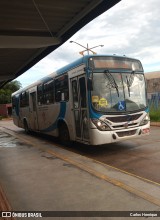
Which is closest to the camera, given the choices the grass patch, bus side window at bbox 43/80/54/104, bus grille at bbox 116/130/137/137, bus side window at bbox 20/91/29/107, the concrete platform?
the concrete platform

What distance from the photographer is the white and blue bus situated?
919 centimetres

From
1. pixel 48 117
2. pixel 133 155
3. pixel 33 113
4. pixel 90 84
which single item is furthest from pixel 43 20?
pixel 33 113

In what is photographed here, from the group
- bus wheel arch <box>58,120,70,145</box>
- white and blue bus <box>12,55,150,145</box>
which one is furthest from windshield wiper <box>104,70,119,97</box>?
bus wheel arch <box>58,120,70,145</box>

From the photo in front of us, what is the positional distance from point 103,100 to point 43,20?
10.5ft

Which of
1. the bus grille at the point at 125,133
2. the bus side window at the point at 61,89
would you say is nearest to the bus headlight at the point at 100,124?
the bus grille at the point at 125,133

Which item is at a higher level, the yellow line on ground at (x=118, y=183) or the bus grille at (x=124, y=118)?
the bus grille at (x=124, y=118)

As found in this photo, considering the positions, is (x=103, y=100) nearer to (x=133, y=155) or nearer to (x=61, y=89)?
(x=133, y=155)

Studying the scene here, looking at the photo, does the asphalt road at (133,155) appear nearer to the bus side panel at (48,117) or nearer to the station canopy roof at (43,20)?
the bus side panel at (48,117)

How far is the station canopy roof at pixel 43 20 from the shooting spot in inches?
332

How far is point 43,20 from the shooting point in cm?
975

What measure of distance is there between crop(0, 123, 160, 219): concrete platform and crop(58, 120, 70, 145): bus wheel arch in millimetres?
2797

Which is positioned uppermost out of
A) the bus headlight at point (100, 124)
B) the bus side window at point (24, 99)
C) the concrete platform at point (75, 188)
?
the bus side window at point (24, 99)

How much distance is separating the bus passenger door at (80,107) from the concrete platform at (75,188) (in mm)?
1295

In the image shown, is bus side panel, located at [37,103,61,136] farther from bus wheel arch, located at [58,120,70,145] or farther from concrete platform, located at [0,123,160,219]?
concrete platform, located at [0,123,160,219]
